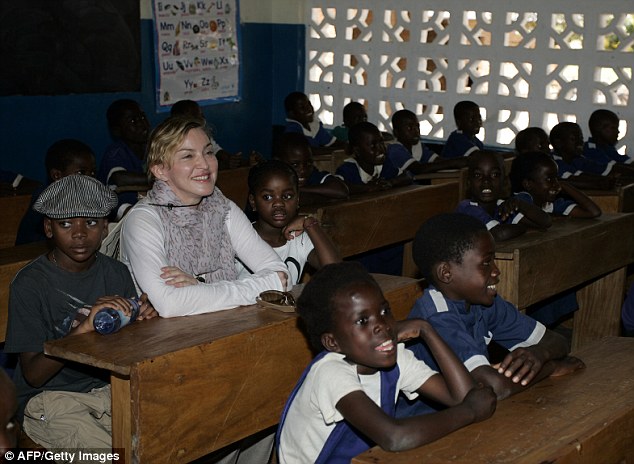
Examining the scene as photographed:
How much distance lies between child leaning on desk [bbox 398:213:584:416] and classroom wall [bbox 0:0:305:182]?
489 centimetres

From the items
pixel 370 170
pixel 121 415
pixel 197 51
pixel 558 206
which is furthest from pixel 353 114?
pixel 121 415

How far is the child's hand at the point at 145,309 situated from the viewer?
9.12ft

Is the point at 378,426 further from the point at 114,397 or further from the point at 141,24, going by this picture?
the point at 141,24

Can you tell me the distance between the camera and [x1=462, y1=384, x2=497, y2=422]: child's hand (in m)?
2.22

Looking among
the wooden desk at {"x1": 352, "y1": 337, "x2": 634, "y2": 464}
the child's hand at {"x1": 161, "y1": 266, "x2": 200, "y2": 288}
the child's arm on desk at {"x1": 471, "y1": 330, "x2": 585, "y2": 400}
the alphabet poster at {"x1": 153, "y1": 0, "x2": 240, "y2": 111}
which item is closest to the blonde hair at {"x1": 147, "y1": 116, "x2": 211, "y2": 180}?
the child's hand at {"x1": 161, "y1": 266, "x2": 200, "y2": 288}

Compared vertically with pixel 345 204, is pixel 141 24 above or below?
above

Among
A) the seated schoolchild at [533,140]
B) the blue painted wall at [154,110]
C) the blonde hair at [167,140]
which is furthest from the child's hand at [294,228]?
the seated schoolchild at [533,140]

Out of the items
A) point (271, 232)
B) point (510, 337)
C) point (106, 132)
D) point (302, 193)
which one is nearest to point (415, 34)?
point (106, 132)

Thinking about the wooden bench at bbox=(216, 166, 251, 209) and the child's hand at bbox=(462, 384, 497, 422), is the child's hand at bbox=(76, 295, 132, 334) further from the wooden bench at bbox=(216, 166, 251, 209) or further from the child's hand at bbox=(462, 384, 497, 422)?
the wooden bench at bbox=(216, 166, 251, 209)

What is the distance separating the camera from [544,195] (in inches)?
185

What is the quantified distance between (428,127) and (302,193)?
13.8ft

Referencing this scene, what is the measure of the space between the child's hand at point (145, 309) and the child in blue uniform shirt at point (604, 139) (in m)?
5.27

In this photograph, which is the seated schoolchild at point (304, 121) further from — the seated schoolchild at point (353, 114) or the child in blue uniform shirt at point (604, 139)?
the child in blue uniform shirt at point (604, 139)

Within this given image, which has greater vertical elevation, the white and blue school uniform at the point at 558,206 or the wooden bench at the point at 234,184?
the white and blue school uniform at the point at 558,206
